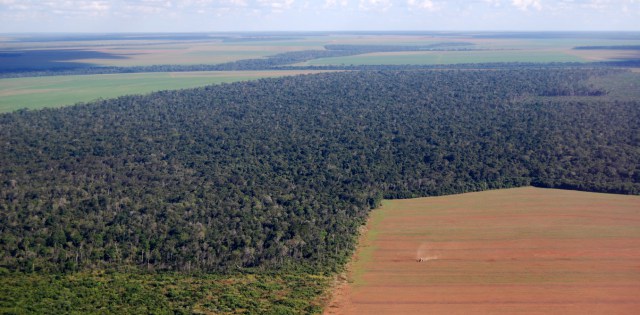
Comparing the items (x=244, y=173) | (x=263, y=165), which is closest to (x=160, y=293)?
(x=244, y=173)

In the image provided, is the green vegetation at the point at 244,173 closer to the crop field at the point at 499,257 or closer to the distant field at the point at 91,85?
the distant field at the point at 91,85

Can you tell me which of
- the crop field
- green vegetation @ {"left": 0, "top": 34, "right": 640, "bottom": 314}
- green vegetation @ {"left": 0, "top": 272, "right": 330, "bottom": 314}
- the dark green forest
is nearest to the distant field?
green vegetation @ {"left": 0, "top": 34, "right": 640, "bottom": 314}

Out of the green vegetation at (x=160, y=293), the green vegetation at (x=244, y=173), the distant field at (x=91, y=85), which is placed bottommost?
the green vegetation at (x=160, y=293)

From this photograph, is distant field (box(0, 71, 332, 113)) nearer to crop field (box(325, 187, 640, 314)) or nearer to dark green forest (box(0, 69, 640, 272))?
dark green forest (box(0, 69, 640, 272))

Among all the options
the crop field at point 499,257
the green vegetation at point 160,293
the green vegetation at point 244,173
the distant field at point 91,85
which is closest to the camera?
the green vegetation at point 160,293

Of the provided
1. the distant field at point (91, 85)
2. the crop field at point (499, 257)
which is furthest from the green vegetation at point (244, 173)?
the crop field at point (499, 257)

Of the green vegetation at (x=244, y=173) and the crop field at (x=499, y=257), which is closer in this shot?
the crop field at (x=499, y=257)

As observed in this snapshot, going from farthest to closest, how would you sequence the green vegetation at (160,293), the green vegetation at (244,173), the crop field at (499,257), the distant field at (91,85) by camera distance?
the distant field at (91,85), the green vegetation at (244,173), the crop field at (499,257), the green vegetation at (160,293)
